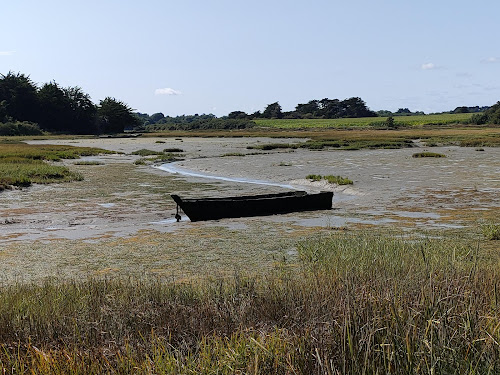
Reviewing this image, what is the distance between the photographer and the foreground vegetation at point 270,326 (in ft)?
15.1

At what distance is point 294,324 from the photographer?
538 cm

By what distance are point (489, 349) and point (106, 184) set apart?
986 inches

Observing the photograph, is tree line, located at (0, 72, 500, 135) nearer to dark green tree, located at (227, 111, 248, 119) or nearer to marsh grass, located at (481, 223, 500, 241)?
dark green tree, located at (227, 111, 248, 119)

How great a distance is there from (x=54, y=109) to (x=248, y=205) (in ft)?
293

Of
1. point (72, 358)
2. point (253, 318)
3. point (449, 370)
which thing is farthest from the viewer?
point (253, 318)

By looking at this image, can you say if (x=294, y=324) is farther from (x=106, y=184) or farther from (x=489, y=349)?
(x=106, y=184)

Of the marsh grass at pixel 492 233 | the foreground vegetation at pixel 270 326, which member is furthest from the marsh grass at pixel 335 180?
the foreground vegetation at pixel 270 326

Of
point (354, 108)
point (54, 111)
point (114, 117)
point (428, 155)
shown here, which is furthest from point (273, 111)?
point (428, 155)

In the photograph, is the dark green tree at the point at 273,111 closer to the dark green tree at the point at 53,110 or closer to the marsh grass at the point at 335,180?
the dark green tree at the point at 53,110

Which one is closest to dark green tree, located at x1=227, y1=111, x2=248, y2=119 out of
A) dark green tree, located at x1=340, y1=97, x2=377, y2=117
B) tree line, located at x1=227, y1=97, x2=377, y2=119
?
tree line, located at x1=227, y1=97, x2=377, y2=119

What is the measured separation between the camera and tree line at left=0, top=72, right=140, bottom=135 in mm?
97750

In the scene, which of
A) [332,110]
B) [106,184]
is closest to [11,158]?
[106,184]

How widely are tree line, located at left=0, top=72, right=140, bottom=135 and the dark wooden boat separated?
8084 cm

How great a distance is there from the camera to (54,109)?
100625mm
